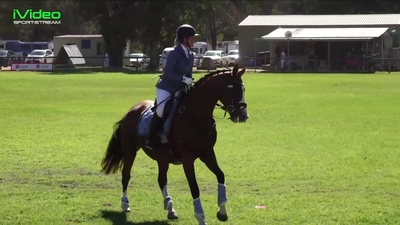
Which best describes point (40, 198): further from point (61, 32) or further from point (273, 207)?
point (61, 32)

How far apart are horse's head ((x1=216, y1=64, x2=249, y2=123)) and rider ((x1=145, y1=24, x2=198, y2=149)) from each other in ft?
1.48

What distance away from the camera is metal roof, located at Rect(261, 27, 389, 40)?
59.6m

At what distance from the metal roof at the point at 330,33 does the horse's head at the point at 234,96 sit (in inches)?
2024

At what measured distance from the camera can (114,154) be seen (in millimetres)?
10797

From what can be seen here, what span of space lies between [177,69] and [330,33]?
53.8m

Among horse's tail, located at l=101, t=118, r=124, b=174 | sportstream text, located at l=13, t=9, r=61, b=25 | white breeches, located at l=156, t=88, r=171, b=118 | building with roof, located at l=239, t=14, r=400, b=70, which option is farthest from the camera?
sportstream text, located at l=13, t=9, r=61, b=25

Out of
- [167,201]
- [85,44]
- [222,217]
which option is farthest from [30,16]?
[222,217]

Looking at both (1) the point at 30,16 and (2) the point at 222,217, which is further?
(1) the point at 30,16

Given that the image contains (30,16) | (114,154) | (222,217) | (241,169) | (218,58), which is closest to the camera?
(222,217)

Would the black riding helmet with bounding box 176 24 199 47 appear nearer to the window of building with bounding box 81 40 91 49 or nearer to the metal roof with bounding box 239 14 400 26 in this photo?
the metal roof with bounding box 239 14 400 26

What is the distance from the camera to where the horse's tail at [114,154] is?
1073cm

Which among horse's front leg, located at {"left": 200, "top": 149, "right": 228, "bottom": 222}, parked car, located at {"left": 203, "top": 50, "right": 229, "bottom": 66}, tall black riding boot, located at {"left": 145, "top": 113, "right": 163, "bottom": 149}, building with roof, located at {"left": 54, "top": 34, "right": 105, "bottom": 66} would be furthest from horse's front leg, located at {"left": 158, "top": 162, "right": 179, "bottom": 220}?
building with roof, located at {"left": 54, "top": 34, "right": 105, "bottom": 66}

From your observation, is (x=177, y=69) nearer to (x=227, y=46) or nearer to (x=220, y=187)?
(x=220, y=187)

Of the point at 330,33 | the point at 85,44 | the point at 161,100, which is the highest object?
the point at 330,33
